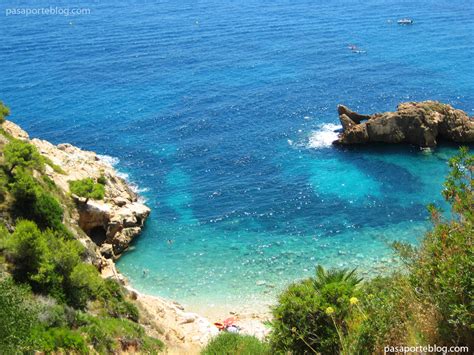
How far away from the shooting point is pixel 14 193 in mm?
31484

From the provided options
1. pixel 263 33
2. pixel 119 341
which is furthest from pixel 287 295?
pixel 263 33

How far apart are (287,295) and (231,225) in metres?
25.3

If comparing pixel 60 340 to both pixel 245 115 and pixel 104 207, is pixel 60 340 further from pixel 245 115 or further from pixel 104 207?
pixel 245 115

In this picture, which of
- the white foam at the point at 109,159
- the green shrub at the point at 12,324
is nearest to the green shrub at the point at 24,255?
the green shrub at the point at 12,324

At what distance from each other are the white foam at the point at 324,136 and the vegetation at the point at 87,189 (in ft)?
87.5

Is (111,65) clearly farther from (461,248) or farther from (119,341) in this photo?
(461,248)

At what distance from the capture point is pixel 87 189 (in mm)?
42906

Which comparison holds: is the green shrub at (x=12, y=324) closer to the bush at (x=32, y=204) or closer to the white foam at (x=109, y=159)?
the bush at (x=32, y=204)

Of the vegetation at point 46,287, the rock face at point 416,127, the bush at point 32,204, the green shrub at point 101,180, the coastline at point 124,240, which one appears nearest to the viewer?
the vegetation at point 46,287

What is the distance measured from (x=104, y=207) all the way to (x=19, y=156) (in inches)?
397

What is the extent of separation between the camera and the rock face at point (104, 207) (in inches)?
1663

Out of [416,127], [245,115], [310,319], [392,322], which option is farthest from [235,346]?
[245,115]

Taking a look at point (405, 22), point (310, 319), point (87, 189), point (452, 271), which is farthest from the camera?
point (405, 22)

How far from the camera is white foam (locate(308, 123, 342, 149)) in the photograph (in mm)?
61028
